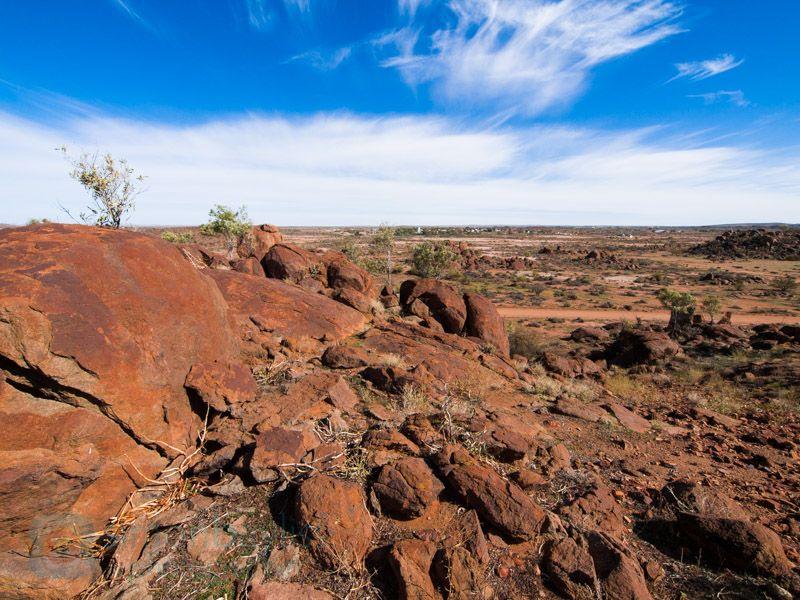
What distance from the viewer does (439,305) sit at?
39.7 feet

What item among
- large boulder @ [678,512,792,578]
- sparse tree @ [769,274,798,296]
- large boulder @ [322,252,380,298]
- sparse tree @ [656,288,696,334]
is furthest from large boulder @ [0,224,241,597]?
sparse tree @ [769,274,798,296]

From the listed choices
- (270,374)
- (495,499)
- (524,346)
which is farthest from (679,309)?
(270,374)

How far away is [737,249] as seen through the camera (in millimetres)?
61781

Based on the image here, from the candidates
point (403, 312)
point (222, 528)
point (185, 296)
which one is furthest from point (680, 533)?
point (403, 312)

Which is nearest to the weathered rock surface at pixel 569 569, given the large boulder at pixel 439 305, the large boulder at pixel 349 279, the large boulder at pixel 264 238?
the large boulder at pixel 439 305

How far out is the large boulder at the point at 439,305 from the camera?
39.0ft

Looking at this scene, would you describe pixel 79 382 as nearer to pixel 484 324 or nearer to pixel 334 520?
pixel 334 520

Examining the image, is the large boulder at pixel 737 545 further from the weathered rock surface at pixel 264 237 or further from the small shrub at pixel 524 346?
the weathered rock surface at pixel 264 237

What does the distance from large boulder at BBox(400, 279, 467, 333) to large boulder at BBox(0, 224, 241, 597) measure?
25.5 feet

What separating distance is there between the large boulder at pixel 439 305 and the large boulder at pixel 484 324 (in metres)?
0.21

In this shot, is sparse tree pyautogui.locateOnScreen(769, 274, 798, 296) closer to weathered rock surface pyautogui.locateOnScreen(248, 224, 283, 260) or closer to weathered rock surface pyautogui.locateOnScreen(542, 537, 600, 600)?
weathered rock surface pyautogui.locateOnScreen(248, 224, 283, 260)

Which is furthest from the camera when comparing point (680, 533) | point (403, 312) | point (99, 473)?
point (403, 312)

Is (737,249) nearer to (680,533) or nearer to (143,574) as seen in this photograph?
(680,533)

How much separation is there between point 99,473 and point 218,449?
107 cm
